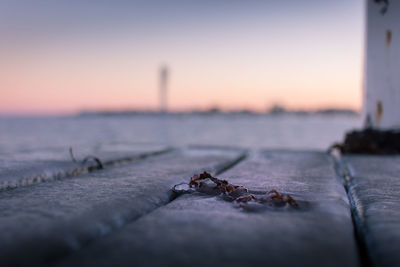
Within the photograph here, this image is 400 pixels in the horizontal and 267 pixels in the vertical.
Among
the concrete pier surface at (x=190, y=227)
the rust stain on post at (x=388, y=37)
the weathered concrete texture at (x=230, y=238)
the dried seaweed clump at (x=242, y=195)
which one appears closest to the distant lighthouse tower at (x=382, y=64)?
the rust stain on post at (x=388, y=37)

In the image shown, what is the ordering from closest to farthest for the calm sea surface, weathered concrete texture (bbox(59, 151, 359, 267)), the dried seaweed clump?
weathered concrete texture (bbox(59, 151, 359, 267)) < the dried seaweed clump < the calm sea surface

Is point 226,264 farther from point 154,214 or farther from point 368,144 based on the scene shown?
point 368,144

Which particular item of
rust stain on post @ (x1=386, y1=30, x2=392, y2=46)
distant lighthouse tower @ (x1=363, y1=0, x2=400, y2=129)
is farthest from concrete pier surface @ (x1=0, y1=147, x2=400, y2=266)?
rust stain on post @ (x1=386, y1=30, x2=392, y2=46)

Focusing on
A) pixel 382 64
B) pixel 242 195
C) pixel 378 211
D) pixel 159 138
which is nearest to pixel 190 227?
pixel 242 195

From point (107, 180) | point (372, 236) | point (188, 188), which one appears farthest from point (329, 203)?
point (107, 180)

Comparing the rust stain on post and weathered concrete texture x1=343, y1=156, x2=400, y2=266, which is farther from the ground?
the rust stain on post

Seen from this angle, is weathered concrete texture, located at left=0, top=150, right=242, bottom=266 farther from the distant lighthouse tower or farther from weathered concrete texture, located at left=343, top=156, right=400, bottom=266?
the distant lighthouse tower

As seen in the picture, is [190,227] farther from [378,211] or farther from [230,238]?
[378,211]
